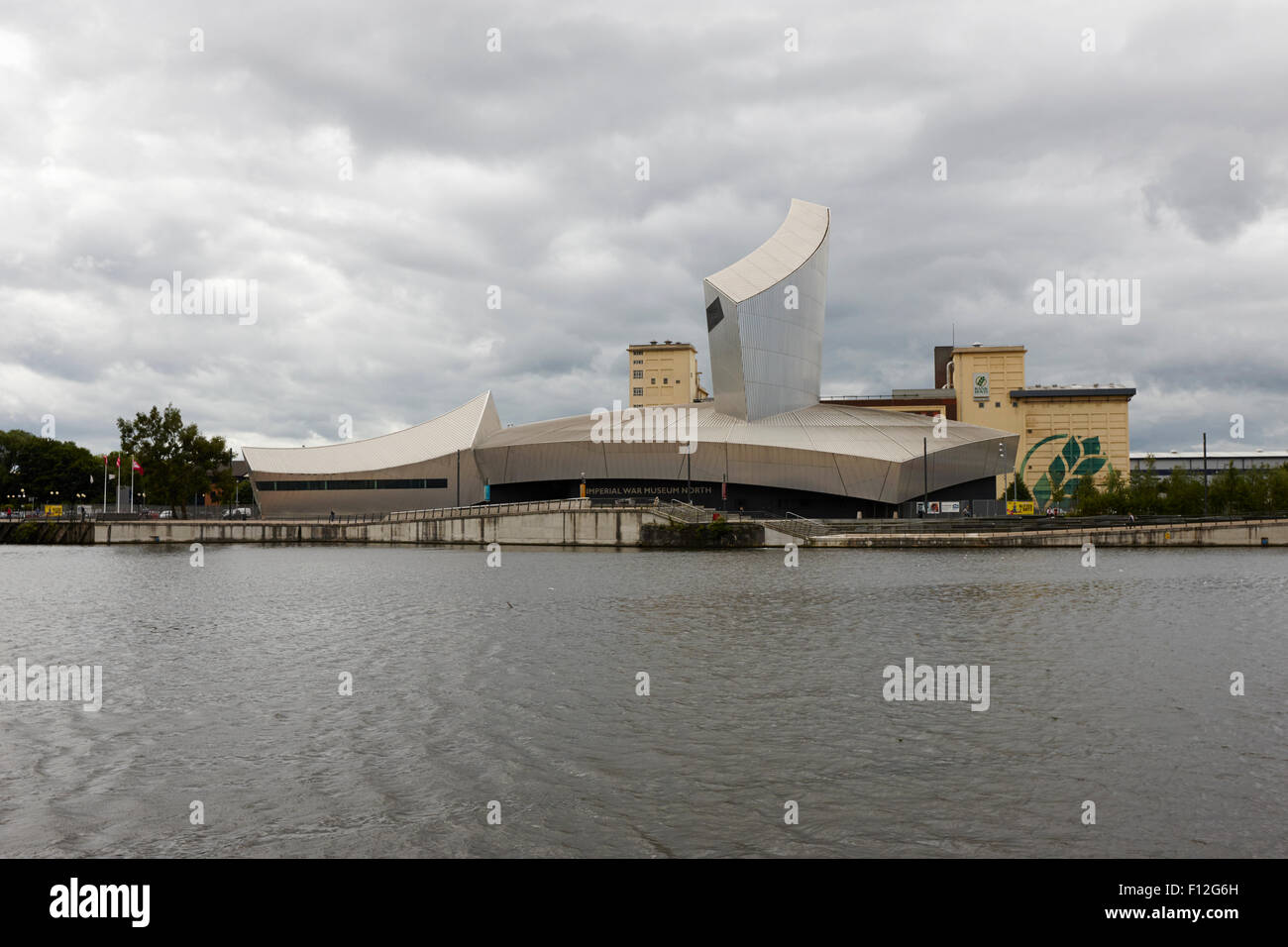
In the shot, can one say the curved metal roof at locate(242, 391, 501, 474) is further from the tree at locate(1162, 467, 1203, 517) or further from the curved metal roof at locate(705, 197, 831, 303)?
the tree at locate(1162, 467, 1203, 517)

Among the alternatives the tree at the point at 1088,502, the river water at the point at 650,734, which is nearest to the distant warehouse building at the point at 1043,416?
the tree at the point at 1088,502

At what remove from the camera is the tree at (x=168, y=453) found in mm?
86375

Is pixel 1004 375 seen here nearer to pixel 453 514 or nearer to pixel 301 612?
pixel 453 514

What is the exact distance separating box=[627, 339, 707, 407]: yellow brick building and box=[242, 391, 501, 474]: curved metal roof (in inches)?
2142

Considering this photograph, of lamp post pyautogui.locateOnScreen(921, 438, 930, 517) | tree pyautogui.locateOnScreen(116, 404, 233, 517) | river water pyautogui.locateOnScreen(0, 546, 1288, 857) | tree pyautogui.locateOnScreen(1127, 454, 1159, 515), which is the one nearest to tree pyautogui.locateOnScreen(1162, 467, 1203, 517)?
tree pyautogui.locateOnScreen(1127, 454, 1159, 515)

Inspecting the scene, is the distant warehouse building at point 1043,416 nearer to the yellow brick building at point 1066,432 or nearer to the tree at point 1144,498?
the yellow brick building at point 1066,432

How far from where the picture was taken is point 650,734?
10.9m

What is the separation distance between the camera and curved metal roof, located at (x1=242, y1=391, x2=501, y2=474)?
276ft

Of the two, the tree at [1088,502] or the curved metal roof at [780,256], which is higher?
the curved metal roof at [780,256]

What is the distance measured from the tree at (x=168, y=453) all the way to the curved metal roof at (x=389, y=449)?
6.30 m

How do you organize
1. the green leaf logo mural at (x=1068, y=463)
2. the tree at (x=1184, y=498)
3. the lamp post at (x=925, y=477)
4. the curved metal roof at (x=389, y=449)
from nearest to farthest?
the lamp post at (x=925, y=477), the tree at (x=1184, y=498), the curved metal roof at (x=389, y=449), the green leaf logo mural at (x=1068, y=463)
